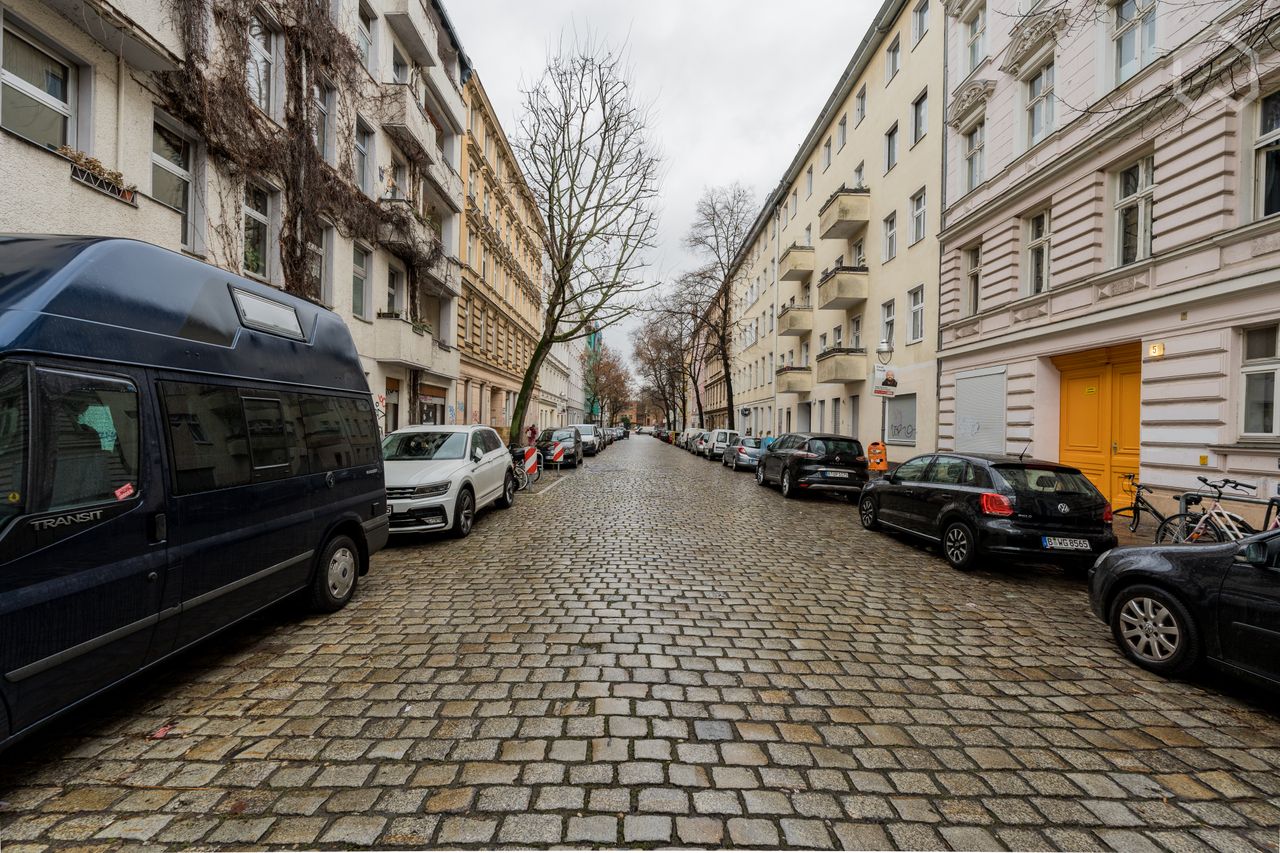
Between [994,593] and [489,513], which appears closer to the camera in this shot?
[994,593]

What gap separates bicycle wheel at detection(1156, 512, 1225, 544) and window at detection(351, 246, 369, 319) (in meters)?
16.1

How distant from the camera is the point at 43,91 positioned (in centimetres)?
691

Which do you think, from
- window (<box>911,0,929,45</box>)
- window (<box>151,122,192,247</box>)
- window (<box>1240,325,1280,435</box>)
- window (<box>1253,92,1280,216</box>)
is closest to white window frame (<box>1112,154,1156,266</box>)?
window (<box>1253,92,1280,216</box>)

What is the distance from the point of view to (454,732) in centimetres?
301

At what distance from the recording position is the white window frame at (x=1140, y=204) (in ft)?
33.1

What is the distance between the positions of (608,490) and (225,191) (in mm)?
9783

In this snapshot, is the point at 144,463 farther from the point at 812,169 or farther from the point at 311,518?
the point at 812,169

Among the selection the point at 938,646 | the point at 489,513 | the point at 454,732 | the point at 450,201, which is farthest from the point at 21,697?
the point at 450,201

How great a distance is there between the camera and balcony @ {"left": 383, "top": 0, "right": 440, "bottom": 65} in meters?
15.1

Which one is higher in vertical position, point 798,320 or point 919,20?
point 919,20

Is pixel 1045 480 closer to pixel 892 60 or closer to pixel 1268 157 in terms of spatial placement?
pixel 1268 157

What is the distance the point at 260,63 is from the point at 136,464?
11625 mm

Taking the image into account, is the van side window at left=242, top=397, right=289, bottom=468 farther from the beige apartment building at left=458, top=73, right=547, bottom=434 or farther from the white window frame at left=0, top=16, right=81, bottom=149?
the beige apartment building at left=458, top=73, right=547, bottom=434

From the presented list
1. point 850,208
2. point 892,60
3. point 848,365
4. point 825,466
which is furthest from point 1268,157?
point 892,60
